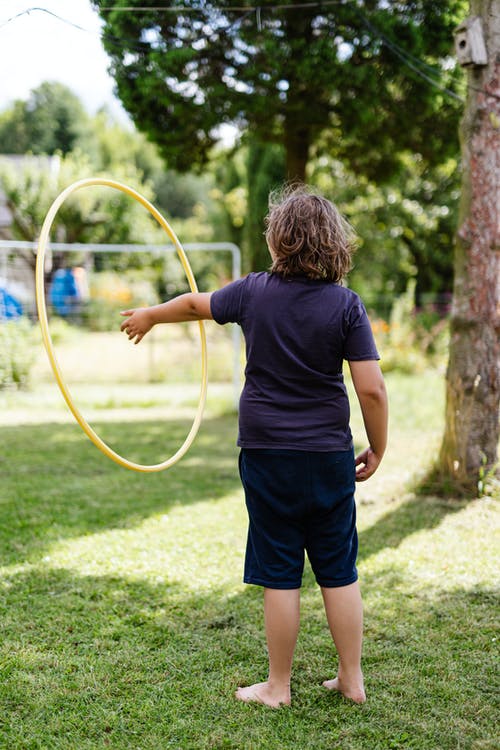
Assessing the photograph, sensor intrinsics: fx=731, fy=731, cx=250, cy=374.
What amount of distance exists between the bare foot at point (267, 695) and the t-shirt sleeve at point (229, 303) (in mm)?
1259

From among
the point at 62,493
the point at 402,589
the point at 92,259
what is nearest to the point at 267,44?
the point at 62,493

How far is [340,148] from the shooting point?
8594 mm

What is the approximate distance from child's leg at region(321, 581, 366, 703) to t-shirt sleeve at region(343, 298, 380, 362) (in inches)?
30.1

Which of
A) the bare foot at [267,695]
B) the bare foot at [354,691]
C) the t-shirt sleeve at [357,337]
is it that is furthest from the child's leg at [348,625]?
the t-shirt sleeve at [357,337]

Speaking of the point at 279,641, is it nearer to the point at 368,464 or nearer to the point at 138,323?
the point at 368,464

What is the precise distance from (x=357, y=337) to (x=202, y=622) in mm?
1585

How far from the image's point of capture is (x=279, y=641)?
94.5 inches

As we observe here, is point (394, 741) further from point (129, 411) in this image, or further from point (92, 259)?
point (92, 259)

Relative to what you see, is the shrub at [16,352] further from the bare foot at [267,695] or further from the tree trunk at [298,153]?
the bare foot at [267,695]

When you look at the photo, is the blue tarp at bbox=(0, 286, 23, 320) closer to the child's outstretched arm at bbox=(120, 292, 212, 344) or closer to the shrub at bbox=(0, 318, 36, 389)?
the shrub at bbox=(0, 318, 36, 389)

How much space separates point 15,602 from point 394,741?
1.86m

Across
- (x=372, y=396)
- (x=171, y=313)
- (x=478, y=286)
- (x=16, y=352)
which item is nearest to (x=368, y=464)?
(x=372, y=396)

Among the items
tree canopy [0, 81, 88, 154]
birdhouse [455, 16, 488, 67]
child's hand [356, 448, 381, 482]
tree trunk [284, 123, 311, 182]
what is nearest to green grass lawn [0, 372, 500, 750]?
child's hand [356, 448, 381, 482]

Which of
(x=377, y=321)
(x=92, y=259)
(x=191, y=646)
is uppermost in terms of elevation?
(x=92, y=259)
